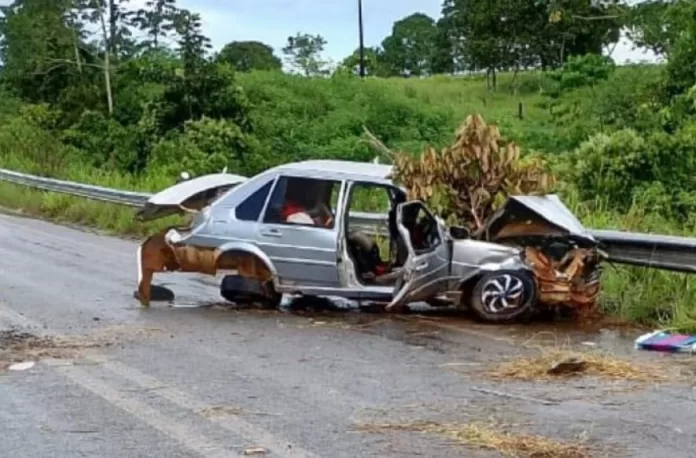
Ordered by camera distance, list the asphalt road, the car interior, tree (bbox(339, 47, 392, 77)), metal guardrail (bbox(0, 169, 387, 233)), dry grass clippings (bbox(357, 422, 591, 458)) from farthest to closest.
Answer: tree (bbox(339, 47, 392, 77)) < metal guardrail (bbox(0, 169, 387, 233)) < the car interior < the asphalt road < dry grass clippings (bbox(357, 422, 591, 458))

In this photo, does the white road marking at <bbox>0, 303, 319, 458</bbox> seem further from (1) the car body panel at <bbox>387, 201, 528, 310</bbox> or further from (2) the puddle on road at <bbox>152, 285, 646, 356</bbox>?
(1) the car body panel at <bbox>387, 201, 528, 310</bbox>

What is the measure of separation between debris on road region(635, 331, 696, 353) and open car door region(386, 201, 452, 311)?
1.99 m

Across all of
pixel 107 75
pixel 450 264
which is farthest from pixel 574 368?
pixel 107 75

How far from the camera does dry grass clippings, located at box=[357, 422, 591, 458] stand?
20.2 ft

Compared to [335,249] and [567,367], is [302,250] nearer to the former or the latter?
[335,249]

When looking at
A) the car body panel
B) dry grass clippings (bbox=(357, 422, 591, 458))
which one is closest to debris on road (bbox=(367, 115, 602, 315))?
the car body panel

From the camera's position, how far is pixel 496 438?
6.45 meters

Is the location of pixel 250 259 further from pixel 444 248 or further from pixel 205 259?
pixel 444 248

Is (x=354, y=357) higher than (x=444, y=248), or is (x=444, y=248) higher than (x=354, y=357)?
(x=444, y=248)

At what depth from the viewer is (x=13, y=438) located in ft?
21.4

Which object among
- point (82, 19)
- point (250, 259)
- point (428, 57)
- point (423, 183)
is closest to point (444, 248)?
point (423, 183)

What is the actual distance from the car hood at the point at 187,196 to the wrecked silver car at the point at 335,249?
0.10 ft

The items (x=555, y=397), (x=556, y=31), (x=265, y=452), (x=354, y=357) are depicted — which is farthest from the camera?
(x=556, y=31)

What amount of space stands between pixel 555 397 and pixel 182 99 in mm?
28440
